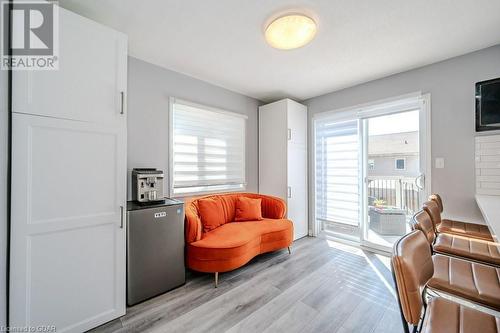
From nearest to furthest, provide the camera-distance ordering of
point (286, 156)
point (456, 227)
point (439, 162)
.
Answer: point (456, 227) → point (439, 162) → point (286, 156)

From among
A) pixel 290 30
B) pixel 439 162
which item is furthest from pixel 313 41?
pixel 439 162

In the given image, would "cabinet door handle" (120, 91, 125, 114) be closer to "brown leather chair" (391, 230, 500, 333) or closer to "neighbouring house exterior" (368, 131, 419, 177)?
"brown leather chair" (391, 230, 500, 333)

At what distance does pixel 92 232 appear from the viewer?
1.56 meters

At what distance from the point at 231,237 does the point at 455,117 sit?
298 centimetres

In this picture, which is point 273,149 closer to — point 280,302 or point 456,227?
point 280,302

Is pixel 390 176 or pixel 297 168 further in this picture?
pixel 297 168

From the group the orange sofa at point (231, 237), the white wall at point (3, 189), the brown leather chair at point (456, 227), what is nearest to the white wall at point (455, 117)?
the brown leather chair at point (456, 227)

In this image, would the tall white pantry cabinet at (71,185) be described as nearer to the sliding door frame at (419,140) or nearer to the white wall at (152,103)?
the white wall at (152,103)

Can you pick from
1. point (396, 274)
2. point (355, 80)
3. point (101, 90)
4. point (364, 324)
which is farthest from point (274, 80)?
point (364, 324)

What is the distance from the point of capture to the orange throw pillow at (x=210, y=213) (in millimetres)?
2600

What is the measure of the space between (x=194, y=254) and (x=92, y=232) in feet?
3.24

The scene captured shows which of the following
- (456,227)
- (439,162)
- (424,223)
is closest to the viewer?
(424,223)

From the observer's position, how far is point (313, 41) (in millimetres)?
2062

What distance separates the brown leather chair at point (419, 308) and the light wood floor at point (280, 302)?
0.83m
